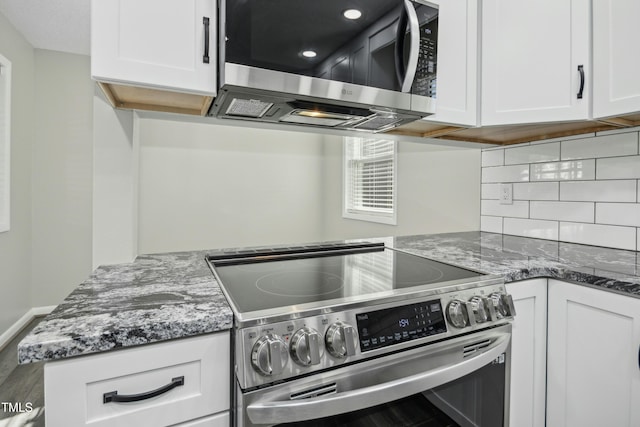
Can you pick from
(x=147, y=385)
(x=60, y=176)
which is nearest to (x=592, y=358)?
(x=147, y=385)

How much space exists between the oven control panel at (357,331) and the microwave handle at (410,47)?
78cm

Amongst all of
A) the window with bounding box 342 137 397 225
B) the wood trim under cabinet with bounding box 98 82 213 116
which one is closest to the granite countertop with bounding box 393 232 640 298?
the wood trim under cabinet with bounding box 98 82 213 116

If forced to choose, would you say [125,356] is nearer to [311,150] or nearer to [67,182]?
[67,182]

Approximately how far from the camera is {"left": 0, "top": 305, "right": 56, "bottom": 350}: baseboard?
101 inches

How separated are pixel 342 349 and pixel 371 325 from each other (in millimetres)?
108

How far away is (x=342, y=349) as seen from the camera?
0.73 meters

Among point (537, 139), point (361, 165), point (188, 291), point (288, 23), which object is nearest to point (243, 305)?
point (188, 291)

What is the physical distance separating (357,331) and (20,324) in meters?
3.52

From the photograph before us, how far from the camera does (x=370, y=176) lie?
3396 mm

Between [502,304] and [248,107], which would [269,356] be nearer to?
[502,304]

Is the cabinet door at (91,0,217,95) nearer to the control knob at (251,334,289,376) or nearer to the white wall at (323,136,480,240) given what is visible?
the control knob at (251,334,289,376)

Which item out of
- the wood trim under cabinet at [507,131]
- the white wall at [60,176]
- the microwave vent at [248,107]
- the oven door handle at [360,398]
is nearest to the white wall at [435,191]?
the wood trim under cabinet at [507,131]

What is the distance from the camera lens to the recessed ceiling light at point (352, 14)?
43.5 inches

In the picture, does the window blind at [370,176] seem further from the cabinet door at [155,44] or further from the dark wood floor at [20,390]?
the dark wood floor at [20,390]
